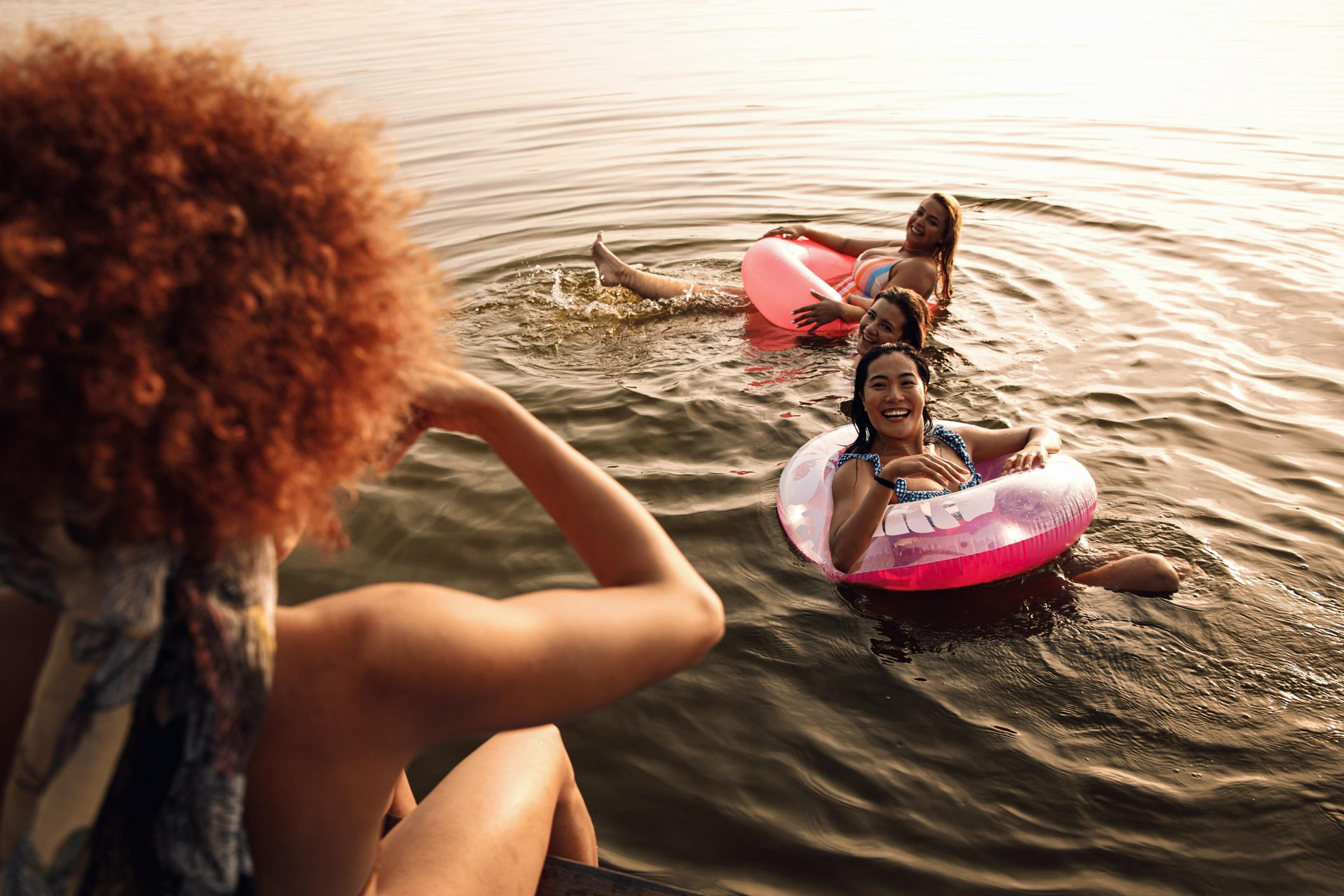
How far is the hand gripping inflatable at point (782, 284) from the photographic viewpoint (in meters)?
6.22

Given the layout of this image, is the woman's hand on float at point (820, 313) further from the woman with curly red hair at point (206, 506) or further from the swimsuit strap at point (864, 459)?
the woman with curly red hair at point (206, 506)

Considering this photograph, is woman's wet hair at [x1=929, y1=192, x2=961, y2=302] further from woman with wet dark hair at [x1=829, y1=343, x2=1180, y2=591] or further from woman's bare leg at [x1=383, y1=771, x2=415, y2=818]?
woman's bare leg at [x1=383, y1=771, x2=415, y2=818]

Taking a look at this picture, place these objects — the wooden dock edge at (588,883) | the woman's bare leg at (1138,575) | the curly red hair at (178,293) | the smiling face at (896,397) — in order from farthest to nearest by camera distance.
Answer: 1. the smiling face at (896,397)
2. the woman's bare leg at (1138,575)
3. the wooden dock edge at (588,883)
4. the curly red hair at (178,293)

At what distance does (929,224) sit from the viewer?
6.27 metres

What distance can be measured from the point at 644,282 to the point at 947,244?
2.07 m

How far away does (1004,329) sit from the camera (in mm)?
6207

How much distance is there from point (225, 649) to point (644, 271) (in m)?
5.97

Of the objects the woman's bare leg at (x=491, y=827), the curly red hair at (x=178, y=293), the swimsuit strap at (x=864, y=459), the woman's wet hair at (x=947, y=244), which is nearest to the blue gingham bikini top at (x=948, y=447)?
the swimsuit strap at (x=864, y=459)

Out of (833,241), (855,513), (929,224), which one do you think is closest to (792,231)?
(833,241)

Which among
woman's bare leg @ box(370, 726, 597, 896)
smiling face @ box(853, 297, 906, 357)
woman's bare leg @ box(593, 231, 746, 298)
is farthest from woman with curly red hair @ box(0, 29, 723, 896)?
woman's bare leg @ box(593, 231, 746, 298)

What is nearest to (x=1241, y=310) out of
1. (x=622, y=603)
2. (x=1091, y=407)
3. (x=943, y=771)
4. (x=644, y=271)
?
(x=1091, y=407)

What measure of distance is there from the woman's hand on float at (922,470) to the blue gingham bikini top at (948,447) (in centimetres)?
4

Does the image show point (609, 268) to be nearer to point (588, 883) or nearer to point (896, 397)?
point (896, 397)

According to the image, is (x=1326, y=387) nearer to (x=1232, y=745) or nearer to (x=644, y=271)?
(x=1232, y=745)
